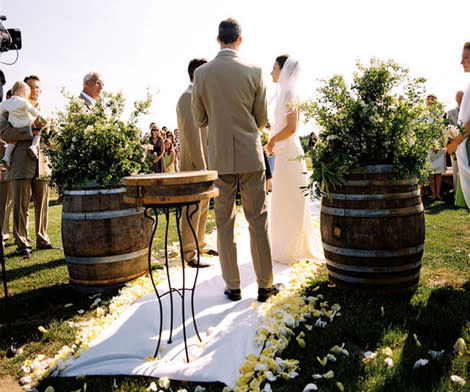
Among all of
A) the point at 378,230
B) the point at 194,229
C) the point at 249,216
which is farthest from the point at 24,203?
the point at 378,230

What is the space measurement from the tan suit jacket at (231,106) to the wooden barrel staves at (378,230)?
2.97 feet

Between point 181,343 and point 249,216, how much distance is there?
1.30m

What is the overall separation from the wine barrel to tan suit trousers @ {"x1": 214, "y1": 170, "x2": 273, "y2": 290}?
43.7 inches

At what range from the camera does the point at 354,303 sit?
331 cm

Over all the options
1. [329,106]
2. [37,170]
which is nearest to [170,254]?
[37,170]

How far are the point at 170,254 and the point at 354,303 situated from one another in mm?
3140

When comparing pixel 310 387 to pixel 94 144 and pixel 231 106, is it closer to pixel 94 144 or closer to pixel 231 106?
pixel 231 106

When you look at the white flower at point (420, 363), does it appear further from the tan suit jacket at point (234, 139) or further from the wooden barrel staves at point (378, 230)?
the tan suit jacket at point (234, 139)

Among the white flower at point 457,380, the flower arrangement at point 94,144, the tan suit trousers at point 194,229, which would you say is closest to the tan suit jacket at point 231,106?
the flower arrangement at point 94,144

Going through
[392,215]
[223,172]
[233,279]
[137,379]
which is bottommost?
[137,379]

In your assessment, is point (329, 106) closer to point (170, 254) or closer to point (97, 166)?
point (97, 166)

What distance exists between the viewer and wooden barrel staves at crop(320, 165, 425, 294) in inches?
128

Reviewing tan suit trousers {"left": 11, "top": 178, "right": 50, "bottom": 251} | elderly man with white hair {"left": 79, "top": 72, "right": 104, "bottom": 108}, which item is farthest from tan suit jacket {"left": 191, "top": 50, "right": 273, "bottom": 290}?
tan suit trousers {"left": 11, "top": 178, "right": 50, "bottom": 251}

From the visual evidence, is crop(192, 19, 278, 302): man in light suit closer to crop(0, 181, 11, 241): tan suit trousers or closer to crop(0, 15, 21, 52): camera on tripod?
crop(0, 15, 21, 52): camera on tripod
